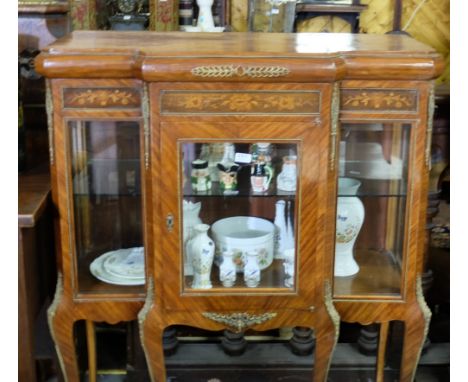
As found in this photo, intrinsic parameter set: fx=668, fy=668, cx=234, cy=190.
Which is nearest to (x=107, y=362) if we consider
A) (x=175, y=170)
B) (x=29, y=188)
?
(x=29, y=188)

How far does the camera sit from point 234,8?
90.4 inches

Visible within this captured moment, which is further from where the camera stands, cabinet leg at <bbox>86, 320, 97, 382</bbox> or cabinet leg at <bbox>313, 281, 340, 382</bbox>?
cabinet leg at <bbox>86, 320, 97, 382</bbox>

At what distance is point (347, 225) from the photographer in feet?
6.05

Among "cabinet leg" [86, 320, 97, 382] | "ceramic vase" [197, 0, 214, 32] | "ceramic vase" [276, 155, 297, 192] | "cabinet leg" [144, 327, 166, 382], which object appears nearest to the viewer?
"ceramic vase" [276, 155, 297, 192]

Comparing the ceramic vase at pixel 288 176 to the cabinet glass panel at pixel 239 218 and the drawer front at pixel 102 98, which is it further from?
the drawer front at pixel 102 98

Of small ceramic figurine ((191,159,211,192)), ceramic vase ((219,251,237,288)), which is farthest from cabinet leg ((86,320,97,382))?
small ceramic figurine ((191,159,211,192))

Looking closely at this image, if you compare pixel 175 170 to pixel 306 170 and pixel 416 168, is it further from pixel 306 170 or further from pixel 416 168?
pixel 416 168

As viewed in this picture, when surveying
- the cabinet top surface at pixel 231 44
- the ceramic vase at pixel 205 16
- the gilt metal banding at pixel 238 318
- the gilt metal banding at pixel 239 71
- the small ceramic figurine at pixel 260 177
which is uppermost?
the ceramic vase at pixel 205 16

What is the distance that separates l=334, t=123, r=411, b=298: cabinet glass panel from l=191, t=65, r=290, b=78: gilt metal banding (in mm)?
236

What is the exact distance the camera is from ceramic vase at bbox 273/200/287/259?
5.81 ft

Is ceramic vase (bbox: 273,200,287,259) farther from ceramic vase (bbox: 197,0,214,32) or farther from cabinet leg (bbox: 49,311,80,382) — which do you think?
ceramic vase (bbox: 197,0,214,32)

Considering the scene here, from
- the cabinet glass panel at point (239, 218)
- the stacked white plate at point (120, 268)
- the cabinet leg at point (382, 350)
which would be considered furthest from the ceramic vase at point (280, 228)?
the cabinet leg at point (382, 350)

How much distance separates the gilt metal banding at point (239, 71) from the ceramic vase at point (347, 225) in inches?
14.4

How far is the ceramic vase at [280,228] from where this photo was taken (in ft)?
5.81
